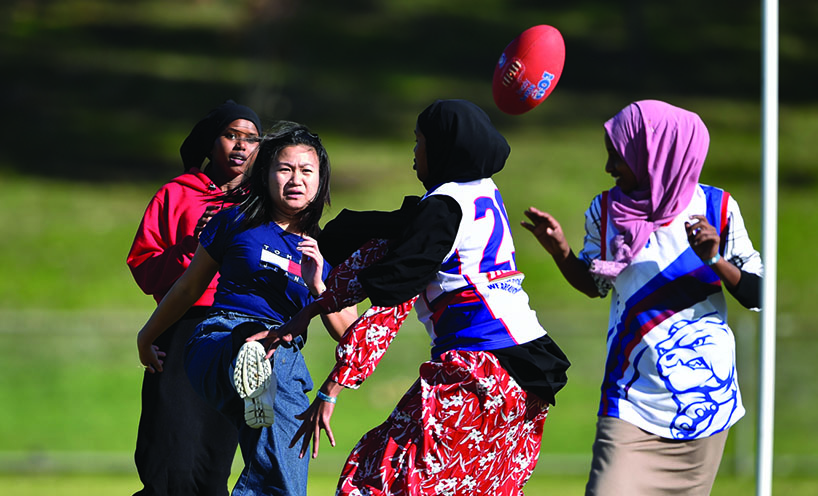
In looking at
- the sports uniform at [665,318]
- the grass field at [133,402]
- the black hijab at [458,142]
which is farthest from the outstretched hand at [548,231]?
the grass field at [133,402]

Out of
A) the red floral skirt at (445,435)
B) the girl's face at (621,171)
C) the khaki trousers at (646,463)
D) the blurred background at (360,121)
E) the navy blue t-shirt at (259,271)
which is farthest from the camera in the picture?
the blurred background at (360,121)

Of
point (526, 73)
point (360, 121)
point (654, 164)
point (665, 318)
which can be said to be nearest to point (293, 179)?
point (526, 73)

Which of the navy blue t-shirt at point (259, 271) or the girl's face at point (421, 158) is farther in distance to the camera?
the navy blue t-shirt at point (259, 271)

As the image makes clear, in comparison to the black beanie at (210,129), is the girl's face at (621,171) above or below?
below

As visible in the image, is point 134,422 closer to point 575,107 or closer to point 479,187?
point 479,187

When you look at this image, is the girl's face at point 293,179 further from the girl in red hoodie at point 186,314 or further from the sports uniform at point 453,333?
the sports uniform at point 453,333

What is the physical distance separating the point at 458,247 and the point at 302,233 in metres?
1.05

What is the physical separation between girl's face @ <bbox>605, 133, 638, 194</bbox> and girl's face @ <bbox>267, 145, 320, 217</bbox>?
1.22m

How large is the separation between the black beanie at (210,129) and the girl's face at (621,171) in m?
1.79

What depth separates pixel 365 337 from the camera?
358cm

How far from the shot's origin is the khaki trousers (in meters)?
3.83

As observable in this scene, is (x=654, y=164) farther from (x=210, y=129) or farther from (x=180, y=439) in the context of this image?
(x=180, y=439)

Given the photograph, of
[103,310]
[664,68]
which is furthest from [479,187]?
[664,68]

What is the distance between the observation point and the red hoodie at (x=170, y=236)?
4.89m
